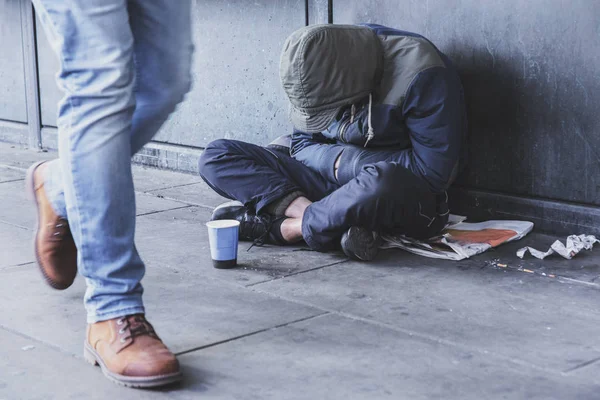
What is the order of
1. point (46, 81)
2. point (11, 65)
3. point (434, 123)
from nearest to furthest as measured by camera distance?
1. point (434, 123)
2. point (46, 81)
3. point (11, 65)

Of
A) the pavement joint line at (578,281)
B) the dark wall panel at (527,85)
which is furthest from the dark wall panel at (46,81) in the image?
the pavement joint line at (578,281)

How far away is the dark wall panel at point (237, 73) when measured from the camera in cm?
465

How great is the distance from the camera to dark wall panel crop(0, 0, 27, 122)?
623 centimetres

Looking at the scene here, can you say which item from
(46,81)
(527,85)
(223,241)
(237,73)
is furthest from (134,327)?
(46,81)

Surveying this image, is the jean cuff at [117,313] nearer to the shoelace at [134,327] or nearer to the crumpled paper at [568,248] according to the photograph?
the shoelace at [134,327]

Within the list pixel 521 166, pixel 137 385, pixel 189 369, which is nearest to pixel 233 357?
pixel 189 369

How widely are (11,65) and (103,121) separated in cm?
454

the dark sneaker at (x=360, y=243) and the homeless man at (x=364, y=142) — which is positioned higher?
the homeless man at (x=364, y=142)

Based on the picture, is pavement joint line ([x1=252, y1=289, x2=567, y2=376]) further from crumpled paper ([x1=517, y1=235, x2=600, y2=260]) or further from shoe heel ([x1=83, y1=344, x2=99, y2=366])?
crumpled paper ([x1=517, y1=235, x2=600, y2=260])

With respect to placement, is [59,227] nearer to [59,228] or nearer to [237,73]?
[59,228]

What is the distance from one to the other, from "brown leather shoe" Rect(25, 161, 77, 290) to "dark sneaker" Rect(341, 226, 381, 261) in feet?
3.37

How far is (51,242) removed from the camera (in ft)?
8.66

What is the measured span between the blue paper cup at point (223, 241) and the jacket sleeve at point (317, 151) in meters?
0.67

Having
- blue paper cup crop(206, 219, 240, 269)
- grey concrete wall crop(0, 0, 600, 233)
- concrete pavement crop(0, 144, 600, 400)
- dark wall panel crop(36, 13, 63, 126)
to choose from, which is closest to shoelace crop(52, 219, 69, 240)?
concrete pavement crop(0, 144, 600, 400)
